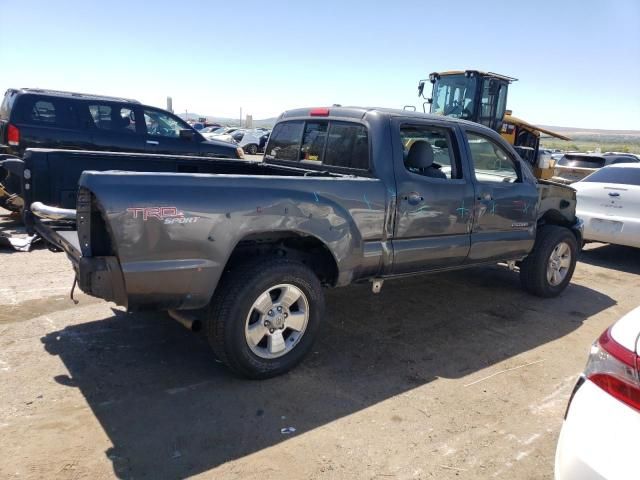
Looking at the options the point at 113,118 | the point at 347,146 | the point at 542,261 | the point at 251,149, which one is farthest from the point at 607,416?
the point at 251,149

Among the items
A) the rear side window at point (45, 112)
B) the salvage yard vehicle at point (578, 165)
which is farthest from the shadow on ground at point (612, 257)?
the rear side window at point (45, 112)

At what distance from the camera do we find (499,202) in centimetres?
519

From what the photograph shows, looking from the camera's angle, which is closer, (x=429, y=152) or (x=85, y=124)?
(x=429, y=152)

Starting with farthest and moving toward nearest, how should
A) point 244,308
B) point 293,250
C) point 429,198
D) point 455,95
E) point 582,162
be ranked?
point 455,95 → point 582,162 → point 429,198 → point 293,250 → point 244,308

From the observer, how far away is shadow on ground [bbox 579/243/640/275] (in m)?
8.22

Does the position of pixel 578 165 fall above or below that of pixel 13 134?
below

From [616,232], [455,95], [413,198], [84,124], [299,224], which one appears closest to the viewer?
[299,224]

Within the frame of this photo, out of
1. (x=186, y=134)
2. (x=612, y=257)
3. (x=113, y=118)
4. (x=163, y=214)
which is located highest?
(x=113, y=118)

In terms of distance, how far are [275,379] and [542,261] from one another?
359 centimetres

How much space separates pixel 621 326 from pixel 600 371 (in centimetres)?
26

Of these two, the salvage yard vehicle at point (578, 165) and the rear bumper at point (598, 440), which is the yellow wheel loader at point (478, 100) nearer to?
the salvage yard vehicle at point (578, 165)

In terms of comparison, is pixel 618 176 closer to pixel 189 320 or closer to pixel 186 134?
pixel 189 320

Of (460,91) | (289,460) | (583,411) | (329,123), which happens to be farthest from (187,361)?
(460,91)

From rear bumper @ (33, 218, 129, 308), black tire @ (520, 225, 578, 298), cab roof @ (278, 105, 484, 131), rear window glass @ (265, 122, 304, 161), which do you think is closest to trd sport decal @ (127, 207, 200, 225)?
rear bumper @ (33, 218, 129, 308)
